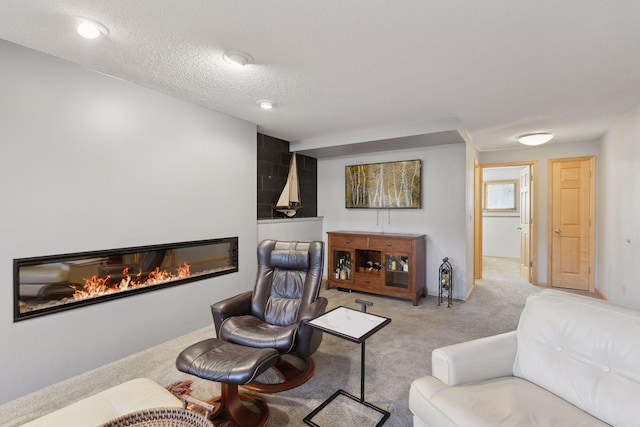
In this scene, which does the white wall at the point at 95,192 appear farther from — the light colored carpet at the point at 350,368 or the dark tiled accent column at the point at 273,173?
the dark tiled accent column at the point at 273,173

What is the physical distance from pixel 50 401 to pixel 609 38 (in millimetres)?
4260

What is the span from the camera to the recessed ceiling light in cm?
300

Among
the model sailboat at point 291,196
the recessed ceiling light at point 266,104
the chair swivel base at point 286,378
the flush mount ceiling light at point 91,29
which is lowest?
the chair swivel base at point 286,378

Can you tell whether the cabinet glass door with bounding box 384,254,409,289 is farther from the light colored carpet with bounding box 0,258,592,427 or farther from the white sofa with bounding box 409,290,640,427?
the white sofa with bounding box 409,290,640,427

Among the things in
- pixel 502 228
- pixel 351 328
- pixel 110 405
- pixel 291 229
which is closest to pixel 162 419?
pixel 110 405

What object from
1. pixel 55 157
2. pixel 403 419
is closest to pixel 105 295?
pixel 55 157

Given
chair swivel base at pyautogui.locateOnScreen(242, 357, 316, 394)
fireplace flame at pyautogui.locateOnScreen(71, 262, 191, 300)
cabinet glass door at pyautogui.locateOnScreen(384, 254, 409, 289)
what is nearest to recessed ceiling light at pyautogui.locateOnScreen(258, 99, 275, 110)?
fireplace flame at pyautogui.locateOnScreen(71, 262, 191, 300)

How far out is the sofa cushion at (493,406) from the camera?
1249mm

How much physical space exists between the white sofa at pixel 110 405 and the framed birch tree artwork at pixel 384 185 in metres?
3.88

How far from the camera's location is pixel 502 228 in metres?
7.88

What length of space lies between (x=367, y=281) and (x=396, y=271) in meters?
0.45

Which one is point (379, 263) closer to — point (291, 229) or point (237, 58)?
point (291, 229)

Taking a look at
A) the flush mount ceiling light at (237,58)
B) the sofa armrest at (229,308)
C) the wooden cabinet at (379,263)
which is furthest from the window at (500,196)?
the flush mount ceiling light at (237,58)

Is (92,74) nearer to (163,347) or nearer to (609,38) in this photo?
(163,347)
